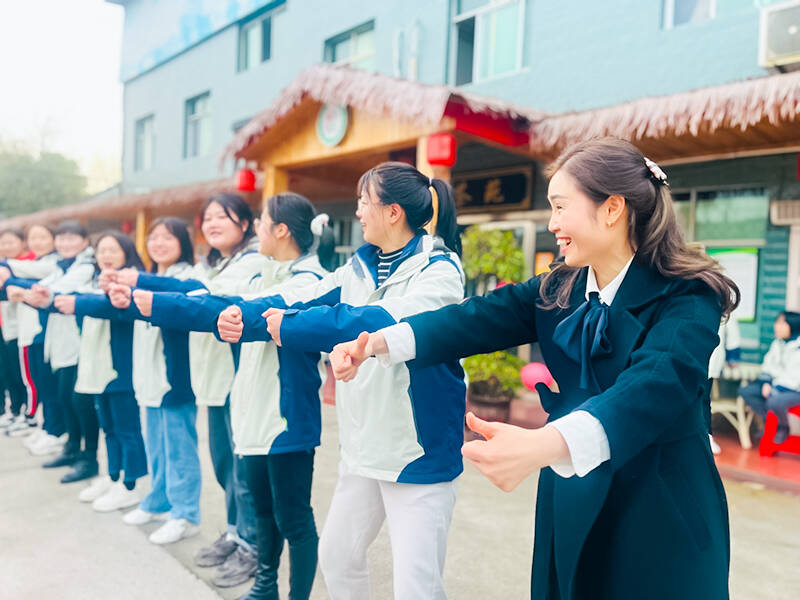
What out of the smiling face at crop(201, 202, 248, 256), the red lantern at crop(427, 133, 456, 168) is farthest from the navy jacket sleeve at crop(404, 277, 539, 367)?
the red lantern at crop(427, 133, 456, 168)

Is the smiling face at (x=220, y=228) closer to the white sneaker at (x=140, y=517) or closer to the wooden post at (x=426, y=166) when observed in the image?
the white sneaker at (x=140, y=517)

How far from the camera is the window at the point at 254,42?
12.2 meters

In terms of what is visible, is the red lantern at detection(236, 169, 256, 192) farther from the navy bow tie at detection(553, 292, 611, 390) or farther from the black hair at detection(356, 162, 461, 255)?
the navy bow tie at detection(553, 292, 611, 390)

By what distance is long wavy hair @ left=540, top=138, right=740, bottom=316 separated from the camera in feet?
4.24

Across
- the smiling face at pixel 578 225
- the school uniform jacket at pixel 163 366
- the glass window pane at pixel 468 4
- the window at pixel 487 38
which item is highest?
the glass window pane at pixel 468 4

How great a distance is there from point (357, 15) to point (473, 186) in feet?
13.4

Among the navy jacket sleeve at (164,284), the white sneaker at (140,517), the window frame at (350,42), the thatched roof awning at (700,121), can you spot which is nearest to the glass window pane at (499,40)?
the window frame at (350,42)

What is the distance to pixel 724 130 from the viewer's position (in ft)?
16.4

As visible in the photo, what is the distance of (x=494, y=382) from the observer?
6.02m

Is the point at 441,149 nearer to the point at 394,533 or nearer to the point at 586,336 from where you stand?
the point at 394,533

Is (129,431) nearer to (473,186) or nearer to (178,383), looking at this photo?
(178,383)

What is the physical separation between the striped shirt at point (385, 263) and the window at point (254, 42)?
11486mm

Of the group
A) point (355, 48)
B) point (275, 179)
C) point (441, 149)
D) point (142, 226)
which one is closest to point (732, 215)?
point (441, 149)

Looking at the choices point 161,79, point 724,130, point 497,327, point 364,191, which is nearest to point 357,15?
point 724,130
